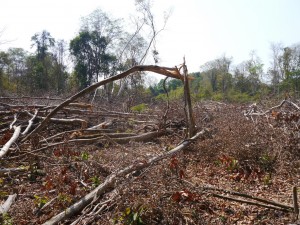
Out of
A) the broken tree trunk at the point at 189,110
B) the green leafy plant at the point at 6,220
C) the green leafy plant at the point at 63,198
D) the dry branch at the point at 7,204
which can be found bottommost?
the green leafy plant at the point at 6,220

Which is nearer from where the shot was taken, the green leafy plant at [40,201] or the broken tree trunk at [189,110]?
the green leafy plant at [40,201]

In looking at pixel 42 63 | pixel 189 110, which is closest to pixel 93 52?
pixel 42 63

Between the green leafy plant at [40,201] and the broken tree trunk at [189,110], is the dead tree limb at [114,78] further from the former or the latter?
the broken tree trunk at [189,110]

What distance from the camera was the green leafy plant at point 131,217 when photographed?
3.13 meters

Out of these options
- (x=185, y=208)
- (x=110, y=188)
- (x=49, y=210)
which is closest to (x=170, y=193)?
(x=185, y=208)

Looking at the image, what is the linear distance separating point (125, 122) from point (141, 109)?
295 cm

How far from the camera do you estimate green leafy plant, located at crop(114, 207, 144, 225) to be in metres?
3.13

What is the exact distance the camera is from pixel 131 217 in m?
3.16

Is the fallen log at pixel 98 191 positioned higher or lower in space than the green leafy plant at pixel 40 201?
higher

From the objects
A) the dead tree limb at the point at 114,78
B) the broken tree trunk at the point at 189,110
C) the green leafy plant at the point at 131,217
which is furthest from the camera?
the broken tree trunk at the point at 189,110

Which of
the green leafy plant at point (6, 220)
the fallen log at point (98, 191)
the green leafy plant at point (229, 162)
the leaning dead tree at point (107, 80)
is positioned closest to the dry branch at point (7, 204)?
the green leafy plant at point (6, 220)

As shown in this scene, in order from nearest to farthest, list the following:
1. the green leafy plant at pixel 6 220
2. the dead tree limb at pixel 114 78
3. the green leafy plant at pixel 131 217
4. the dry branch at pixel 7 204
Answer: the green leafy plant at pixel 131 217
the green leafy plant at pixel 6 220
the dry branch at pixel 7 204
the dead tree limb at pixel 114 78

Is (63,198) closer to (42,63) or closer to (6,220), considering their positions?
(6,220)

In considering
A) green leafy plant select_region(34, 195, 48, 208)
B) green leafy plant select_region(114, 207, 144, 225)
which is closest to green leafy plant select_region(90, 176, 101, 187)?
green leafy plant select_region(34, 195, 48, 208)
